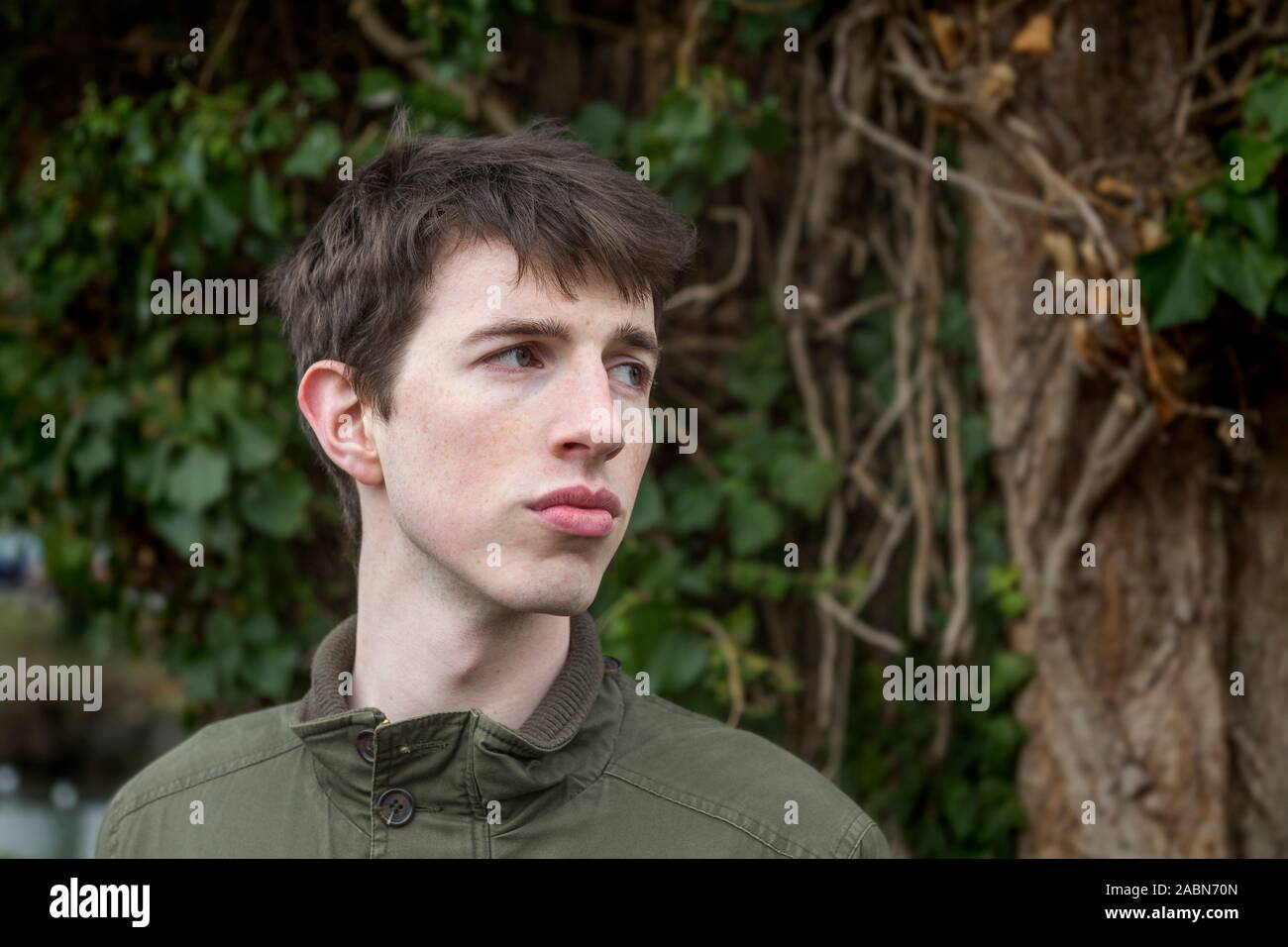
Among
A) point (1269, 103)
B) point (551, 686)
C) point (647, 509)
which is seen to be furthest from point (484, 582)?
point (1269, 103)

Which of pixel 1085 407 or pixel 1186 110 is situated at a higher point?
pixel 1186 110

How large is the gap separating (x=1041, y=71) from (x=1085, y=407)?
645 millimetres

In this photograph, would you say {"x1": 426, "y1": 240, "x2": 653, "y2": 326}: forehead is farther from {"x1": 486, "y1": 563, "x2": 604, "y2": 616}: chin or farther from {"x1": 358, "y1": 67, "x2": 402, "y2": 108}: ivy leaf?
{"x1": 358, "y1": 67, "x2": 402, "y2": 108}: ivy leaf

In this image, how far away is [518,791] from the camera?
4.29 feet

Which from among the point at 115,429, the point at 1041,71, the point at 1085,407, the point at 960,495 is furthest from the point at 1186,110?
the point at 115,429

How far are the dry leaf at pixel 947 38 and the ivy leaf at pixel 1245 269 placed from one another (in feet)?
2.12

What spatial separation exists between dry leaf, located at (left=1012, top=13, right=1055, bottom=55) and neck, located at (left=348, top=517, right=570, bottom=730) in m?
1.58

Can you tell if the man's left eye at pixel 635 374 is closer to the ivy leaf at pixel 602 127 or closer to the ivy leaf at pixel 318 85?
the ivy leaf at pixel 602 127

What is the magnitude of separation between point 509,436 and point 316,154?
1610mm

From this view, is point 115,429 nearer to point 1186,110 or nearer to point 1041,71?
point 1041,71

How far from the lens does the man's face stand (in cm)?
131

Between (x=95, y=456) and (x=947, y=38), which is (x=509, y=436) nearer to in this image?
(x=947, y=38)

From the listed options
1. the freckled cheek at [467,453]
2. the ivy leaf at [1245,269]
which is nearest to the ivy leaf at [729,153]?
the ivy leaf at [1245,269]

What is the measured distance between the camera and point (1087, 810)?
2434 millimetres
